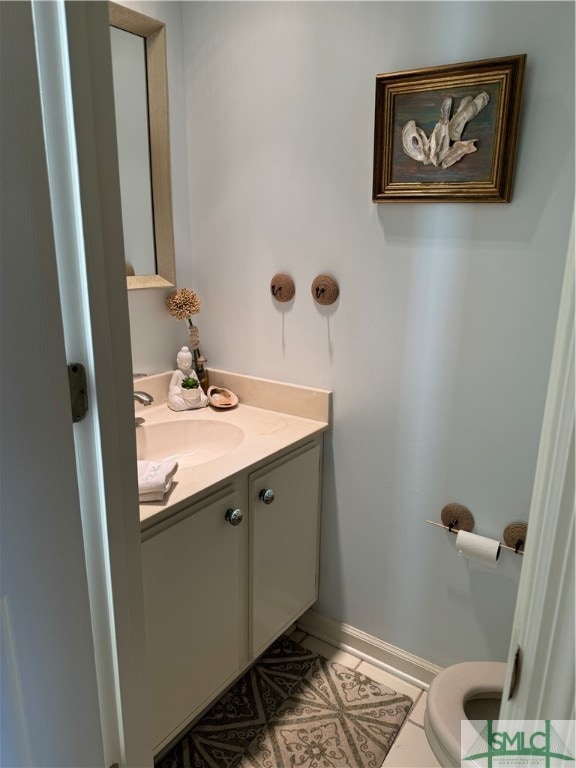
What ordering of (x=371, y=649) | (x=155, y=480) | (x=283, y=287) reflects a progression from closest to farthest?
(x=155, y=480), (x=283, y=287), (x=371, y=649)

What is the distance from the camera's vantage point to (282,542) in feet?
5.50

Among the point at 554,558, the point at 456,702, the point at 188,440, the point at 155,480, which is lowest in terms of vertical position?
the point at 456,702

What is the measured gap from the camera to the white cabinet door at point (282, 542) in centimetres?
157

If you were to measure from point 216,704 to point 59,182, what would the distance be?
161cm

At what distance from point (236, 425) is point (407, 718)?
3.42 feet

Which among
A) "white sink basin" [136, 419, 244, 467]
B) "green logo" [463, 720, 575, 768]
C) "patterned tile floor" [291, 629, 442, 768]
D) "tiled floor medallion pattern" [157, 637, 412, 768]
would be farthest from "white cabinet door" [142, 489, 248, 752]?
"green logo" [463, 720, 575, 768]

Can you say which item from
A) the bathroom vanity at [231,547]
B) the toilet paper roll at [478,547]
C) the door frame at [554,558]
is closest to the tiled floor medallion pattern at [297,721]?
the bathroom vanity at [231,547]

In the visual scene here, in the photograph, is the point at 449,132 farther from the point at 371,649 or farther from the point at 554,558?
the point at 371,649

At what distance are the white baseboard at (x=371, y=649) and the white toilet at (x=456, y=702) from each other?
14.6 inches

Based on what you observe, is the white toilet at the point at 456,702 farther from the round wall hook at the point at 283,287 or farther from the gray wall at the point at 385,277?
the round wall hook at the point at 283,287

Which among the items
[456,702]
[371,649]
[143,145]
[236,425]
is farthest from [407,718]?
[143,145]

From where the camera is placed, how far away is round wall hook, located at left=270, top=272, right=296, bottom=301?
1729 millimetres

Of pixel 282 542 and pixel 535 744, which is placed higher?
pixel 535 744

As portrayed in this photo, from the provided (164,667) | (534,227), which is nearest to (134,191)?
(534,227)
